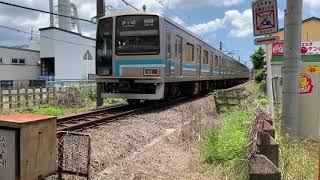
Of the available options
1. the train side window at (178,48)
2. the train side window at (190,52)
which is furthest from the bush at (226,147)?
the train side window at (190,52)

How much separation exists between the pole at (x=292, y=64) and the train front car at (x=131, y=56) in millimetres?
6701

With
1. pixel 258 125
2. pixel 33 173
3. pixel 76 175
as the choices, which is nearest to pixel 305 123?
pixel 258 125

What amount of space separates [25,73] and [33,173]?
132 feet

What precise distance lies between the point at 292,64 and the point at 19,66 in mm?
37867

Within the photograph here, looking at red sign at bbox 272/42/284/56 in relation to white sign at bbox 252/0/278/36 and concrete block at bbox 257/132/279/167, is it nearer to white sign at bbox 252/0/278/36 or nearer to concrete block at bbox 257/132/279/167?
white sign at bbox 252/0/278/36

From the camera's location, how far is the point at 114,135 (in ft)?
29.6

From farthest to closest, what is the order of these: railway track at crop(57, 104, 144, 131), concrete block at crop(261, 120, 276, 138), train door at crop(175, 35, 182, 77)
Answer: train door at crop(175, 35, 182, 77) → railway track at crop(57, 104, 144, 131) → concrete block at crop(261, 120, 276, 138)

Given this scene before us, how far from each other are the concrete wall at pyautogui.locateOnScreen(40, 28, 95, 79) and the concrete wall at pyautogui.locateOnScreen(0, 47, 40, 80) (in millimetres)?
Result: 1620

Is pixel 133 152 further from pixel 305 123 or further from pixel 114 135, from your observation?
pixel 305 123

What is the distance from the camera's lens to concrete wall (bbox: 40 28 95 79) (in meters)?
41.5

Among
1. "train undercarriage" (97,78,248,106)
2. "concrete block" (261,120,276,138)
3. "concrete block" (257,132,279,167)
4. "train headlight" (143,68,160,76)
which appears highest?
"train headlight" (143,68,160,76)

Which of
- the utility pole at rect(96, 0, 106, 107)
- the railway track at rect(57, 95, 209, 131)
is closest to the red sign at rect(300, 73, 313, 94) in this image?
the railway track at rect(57, 95, 209, 131)

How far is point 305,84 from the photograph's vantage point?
927 cm

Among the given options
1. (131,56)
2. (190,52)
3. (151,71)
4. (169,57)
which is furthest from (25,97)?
(190,52)
